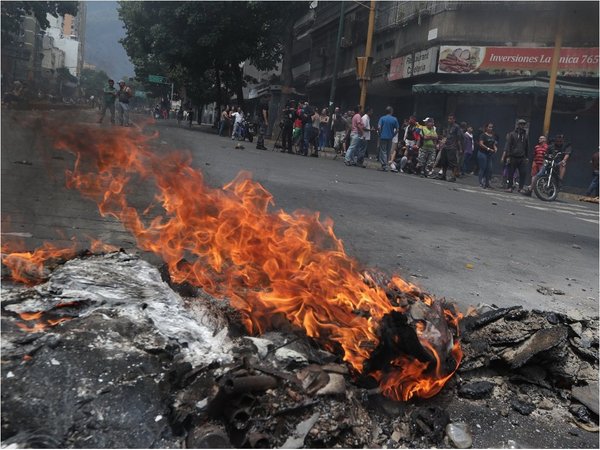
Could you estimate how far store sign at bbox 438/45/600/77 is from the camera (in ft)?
63.2

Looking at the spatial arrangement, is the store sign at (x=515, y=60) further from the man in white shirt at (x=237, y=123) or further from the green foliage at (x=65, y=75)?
the green foliage at (x=65, y=75)

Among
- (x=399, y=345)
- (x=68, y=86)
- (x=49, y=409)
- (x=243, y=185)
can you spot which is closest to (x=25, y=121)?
(x=68, y=86)

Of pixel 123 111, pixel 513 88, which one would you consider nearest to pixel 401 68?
pixel 513 88

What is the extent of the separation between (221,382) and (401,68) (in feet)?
79.3

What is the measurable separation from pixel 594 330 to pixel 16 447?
407cm

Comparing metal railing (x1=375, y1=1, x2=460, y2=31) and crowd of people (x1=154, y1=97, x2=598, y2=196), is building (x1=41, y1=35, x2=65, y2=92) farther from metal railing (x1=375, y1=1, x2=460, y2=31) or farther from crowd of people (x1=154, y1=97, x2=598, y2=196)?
metal railing (x1=375, y1=1, x2=460, y2=31)

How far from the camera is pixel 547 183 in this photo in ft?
47.2

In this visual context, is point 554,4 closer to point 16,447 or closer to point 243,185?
point 243,185

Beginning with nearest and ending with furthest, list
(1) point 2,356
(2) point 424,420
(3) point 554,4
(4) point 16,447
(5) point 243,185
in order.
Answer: (4) point 16,447 < (1) point 2,356 < (2) point 424,420 < (5) point 243,185 < (3) point 554,4

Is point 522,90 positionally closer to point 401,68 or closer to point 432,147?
point 432,147

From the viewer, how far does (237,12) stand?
28625mm

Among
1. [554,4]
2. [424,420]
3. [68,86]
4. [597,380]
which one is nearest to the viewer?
[424,420]

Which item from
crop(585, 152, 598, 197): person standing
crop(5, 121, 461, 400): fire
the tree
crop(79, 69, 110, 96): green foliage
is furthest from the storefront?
crop(5, 121, 461, 400): fire

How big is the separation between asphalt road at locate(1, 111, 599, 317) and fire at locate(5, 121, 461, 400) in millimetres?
996
